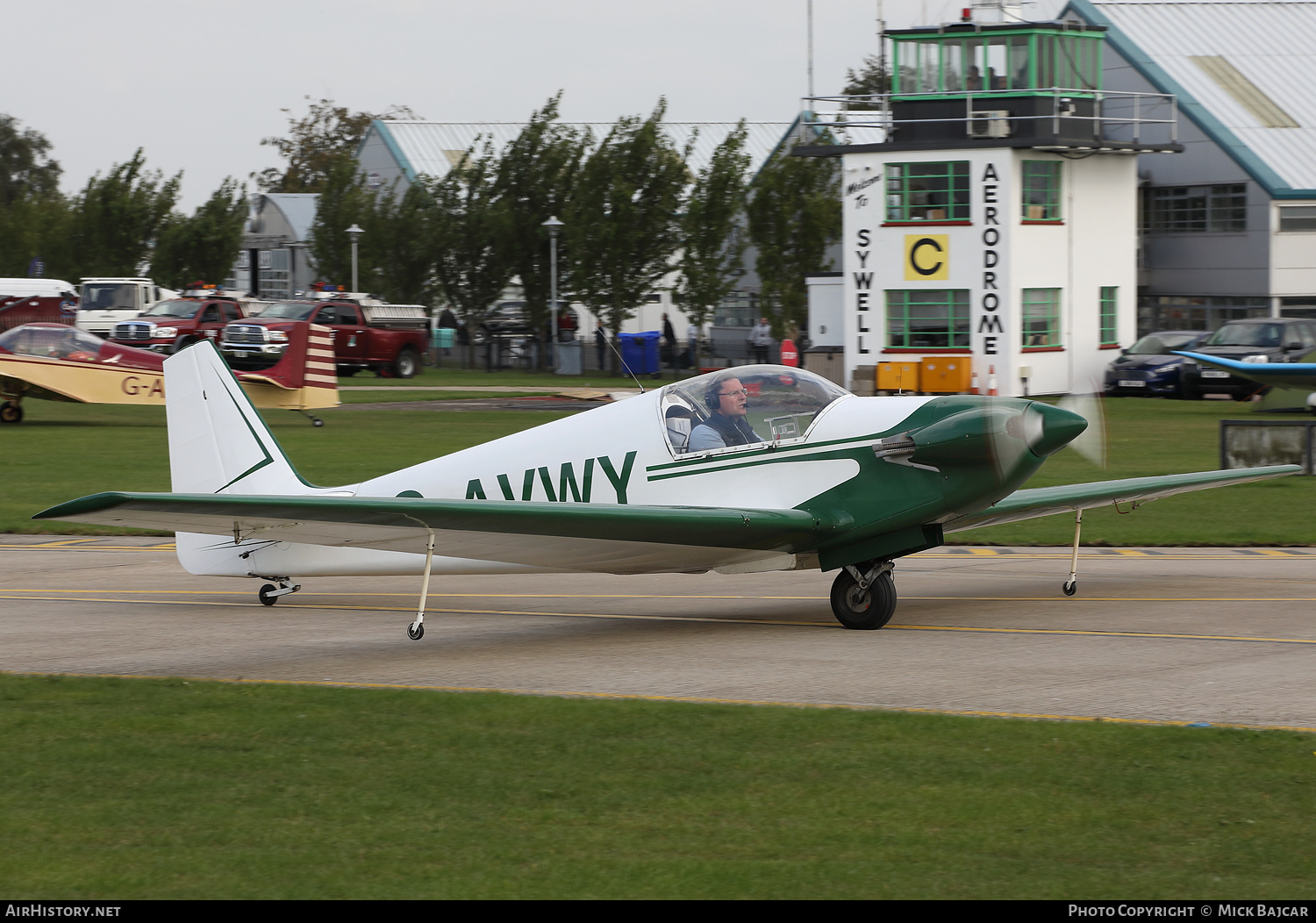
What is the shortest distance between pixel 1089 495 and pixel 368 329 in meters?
41.0

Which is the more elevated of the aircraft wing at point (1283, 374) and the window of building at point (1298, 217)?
the window of building at point (1298, 217)

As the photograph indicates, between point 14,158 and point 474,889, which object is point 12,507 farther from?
point 14,158

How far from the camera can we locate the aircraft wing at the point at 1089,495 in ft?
39.8

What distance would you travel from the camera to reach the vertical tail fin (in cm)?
1223

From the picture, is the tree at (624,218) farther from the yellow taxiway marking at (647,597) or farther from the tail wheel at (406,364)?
the yellow taxiway marking at (647,597)

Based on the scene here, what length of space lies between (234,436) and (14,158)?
115 meters

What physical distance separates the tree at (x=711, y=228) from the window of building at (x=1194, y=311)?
15289mm

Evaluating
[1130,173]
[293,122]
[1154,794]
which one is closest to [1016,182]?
[1130,173]

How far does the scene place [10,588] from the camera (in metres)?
14.1

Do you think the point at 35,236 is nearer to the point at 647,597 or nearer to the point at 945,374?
the point at 945,374

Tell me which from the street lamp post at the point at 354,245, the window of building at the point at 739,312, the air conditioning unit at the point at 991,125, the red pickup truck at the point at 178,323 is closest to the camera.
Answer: the air conditioning unit at the point at 991,125

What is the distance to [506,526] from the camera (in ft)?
32.9

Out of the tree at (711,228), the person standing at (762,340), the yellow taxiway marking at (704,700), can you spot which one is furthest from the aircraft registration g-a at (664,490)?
the tree at (711,228)

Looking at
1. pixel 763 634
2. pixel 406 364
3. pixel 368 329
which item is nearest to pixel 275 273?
pixel 406 364
